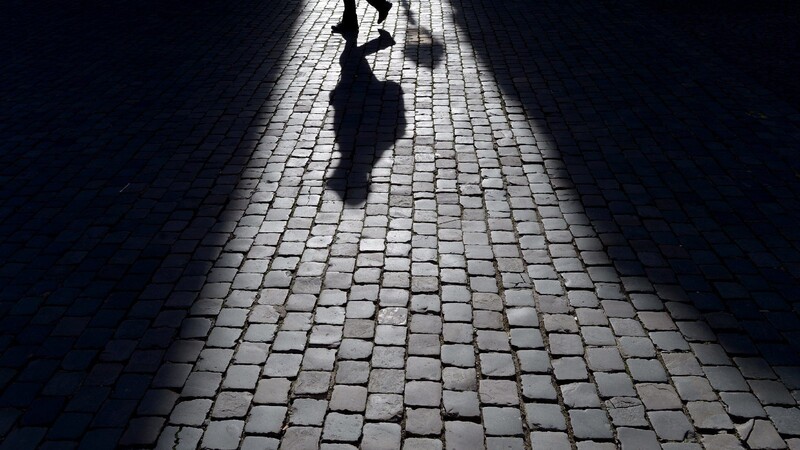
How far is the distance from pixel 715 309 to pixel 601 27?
7758mm

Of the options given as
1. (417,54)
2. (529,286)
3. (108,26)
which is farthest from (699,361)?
(108,26)

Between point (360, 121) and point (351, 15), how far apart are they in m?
3.97

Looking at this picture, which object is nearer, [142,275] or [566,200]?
[142,275]

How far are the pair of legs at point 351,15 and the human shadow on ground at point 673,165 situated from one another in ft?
4.57

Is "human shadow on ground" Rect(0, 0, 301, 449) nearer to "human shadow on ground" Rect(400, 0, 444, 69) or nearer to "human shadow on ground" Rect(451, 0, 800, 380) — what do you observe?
"human shadow on ground" Rect(400, 0, 444, 69)

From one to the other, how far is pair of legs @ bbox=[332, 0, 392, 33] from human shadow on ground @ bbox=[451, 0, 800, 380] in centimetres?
139

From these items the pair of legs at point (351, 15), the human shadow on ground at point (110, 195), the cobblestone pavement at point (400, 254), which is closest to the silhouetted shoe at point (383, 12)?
the pair of legs at point (351, 15)

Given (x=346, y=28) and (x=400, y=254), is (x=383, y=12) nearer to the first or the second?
(x=346, y=28)

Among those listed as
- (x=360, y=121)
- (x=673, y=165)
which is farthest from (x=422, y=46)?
(x=673, y=165)

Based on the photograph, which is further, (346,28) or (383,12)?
(383,12)

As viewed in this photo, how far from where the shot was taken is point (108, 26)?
12.2 m

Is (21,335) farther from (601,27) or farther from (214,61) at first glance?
(601,27)

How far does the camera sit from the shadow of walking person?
673 centimetres

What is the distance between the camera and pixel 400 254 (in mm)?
5539
